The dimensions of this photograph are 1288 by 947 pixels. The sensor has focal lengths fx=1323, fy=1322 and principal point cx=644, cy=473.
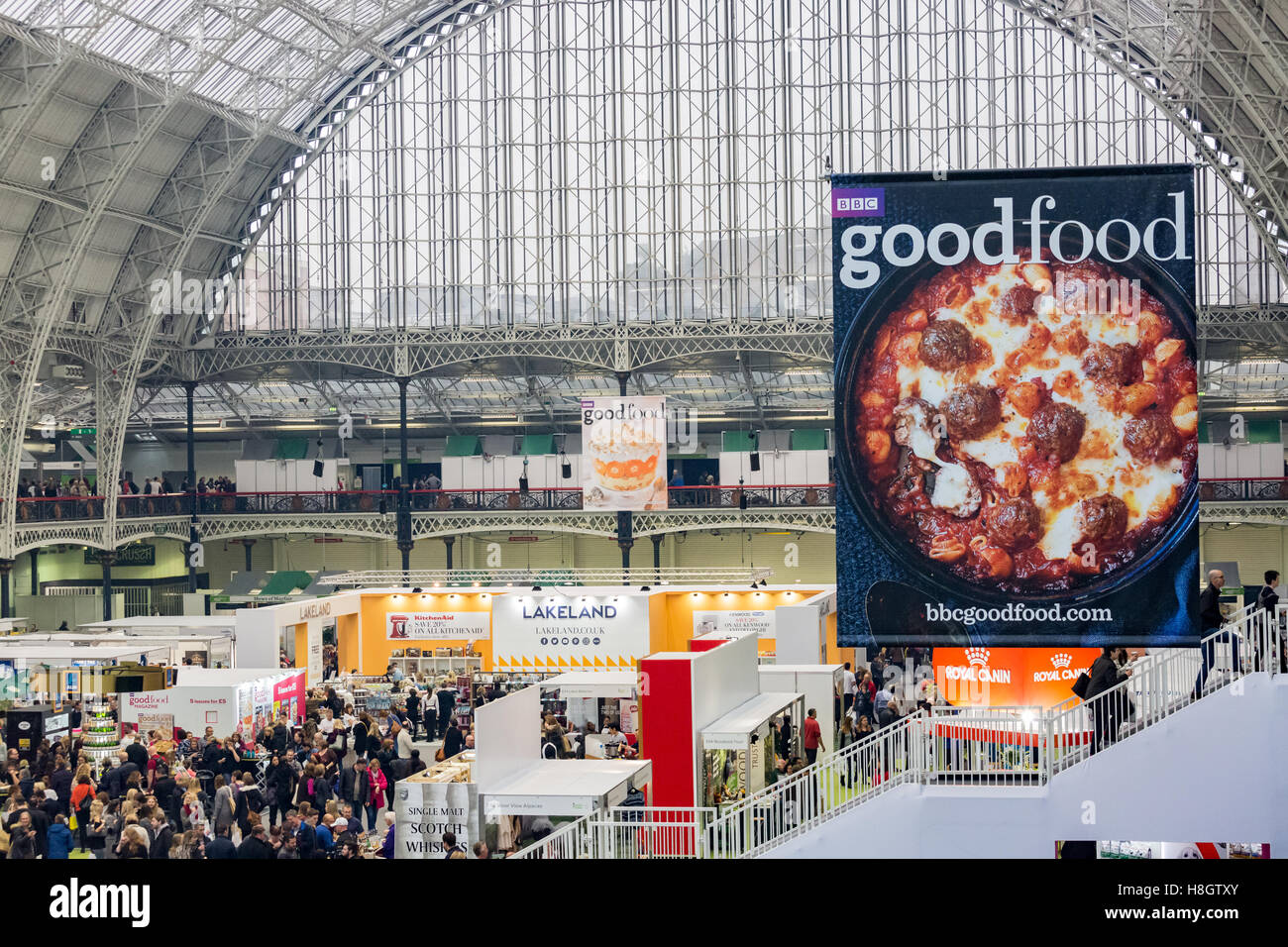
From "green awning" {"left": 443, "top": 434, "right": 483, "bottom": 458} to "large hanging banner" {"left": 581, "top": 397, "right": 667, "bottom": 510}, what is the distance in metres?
14.9

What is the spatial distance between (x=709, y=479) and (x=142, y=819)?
28867 millimetres

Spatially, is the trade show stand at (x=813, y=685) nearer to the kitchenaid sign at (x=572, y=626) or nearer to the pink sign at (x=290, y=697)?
the kitchenaid sign at (x=572, y=626)

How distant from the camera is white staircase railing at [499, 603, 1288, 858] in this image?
10141mm

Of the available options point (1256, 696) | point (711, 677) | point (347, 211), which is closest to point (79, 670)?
point (711, 677)

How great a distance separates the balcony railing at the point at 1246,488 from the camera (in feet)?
119

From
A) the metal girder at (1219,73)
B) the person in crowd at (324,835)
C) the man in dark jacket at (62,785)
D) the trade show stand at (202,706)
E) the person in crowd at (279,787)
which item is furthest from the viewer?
the metal girder at (1219,73)

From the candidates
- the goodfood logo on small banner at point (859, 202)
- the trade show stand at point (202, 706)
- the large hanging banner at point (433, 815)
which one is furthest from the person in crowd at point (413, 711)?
the goodfood logo on small banner at point (859, 202)

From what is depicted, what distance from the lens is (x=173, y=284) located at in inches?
1471

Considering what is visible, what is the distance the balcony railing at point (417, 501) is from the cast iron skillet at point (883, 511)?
28070 mm

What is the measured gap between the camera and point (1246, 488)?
36469 mm

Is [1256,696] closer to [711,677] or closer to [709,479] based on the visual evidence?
[711,677]

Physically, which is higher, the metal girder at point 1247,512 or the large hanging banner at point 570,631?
the metal girder at point 1247,512

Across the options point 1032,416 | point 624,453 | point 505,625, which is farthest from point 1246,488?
point 1032,416

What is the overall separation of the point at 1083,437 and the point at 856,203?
2066mm
